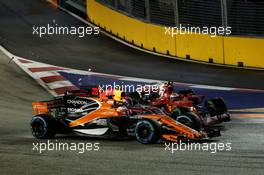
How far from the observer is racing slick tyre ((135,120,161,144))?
10656 millimetres

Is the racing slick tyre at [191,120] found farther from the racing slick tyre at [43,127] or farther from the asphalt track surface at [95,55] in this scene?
the asphalt track surface at [95,55]

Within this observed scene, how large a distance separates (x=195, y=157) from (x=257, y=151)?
1.09 metres

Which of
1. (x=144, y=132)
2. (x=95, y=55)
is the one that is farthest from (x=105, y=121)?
(x=95, y=55)

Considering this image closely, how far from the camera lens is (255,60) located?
67.0ft

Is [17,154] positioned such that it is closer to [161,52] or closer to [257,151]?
[257,151]

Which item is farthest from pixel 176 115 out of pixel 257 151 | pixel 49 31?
pixel 49 31

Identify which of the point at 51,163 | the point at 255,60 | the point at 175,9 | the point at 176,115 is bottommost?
the point at 51,163

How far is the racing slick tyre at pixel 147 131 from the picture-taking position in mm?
10656

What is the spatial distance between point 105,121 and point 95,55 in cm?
1324

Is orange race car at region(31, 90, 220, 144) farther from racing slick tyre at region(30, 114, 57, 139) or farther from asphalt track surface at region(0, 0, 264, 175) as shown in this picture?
asphalt track surface at region(0, 0, 264, 175)

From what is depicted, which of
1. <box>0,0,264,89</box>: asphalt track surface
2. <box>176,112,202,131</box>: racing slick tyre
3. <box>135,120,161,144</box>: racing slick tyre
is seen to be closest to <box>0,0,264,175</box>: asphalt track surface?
<box>135,120,161,144</box>: racing slick tyre

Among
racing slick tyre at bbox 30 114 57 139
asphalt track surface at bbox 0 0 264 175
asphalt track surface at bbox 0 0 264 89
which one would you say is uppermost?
asphalt track surface at bbox 0 0 264 89

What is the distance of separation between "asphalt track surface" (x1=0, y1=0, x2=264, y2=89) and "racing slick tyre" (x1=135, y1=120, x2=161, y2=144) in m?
8.13

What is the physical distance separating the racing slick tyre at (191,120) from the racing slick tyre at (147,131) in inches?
36.9
